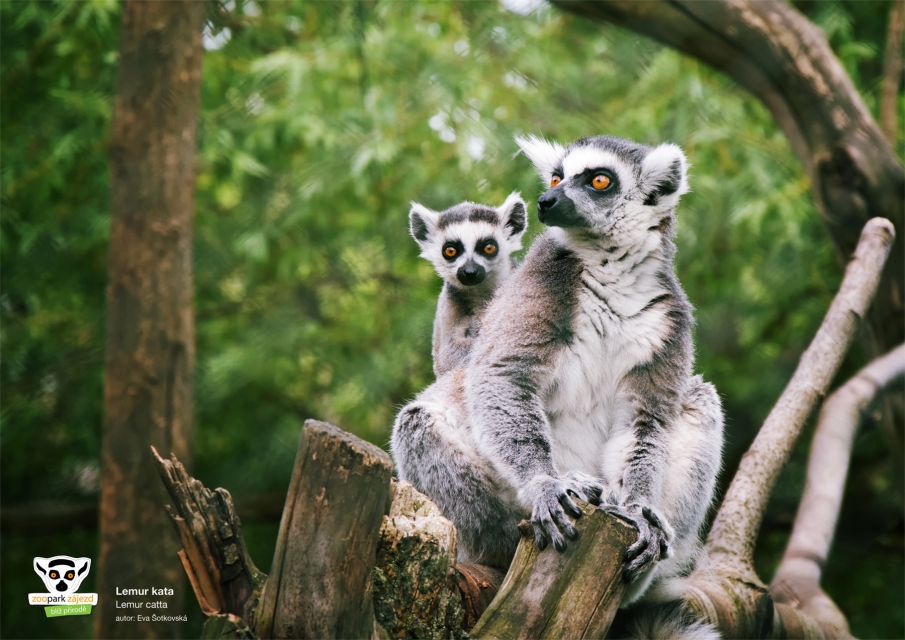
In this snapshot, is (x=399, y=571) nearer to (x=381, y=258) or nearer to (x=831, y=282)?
(x=381, y=258)

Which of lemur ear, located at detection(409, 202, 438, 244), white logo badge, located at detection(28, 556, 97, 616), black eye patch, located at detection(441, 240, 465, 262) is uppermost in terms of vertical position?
lemur ear, located at detection(409, 202, 438, 244)

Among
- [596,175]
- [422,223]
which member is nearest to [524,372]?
[596,175]

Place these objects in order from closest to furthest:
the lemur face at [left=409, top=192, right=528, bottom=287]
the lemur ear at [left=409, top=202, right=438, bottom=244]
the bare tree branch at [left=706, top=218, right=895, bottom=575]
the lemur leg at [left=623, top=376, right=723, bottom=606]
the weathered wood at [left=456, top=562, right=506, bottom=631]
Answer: the weathered wood at [left=456, top=562, right=506, bottom=631] < the lemur leg at [left=623, top=376, right=723, bottom=606] < the bare tree branch at [left=706, top=218, right=895, bottom=575] < the lemur face at [left=409, top=192, right=528, bottom=287] < the lemur ear at [left=409, top=202, right=438, bottom=244]

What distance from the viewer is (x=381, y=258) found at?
248 inches

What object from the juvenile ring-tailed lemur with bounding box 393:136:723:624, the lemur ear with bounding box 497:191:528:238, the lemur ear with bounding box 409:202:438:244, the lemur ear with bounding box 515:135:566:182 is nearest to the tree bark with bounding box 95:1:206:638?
the lemur ear with bounding box 409:202:438:244

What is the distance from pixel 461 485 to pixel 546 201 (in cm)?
109

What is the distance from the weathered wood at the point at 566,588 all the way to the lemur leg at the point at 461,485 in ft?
1.77

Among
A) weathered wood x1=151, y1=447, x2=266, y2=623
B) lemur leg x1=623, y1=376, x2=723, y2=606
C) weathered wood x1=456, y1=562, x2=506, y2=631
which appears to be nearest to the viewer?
weathered wood x1=151, y1=447, x2=266, y2=623

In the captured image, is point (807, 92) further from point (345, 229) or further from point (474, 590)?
point (474, 590)

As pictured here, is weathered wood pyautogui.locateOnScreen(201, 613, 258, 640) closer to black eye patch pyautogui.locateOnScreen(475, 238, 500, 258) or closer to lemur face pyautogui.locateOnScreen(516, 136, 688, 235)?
lemur face pyautogui.locateOnScreen(516, 136, 688, 235)

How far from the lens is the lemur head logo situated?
2895 millimetres

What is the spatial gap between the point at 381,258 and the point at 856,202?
341cm

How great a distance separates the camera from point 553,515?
2.37 m

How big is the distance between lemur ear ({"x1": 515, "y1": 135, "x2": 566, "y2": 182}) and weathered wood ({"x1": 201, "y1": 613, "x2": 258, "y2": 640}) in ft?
6.97
